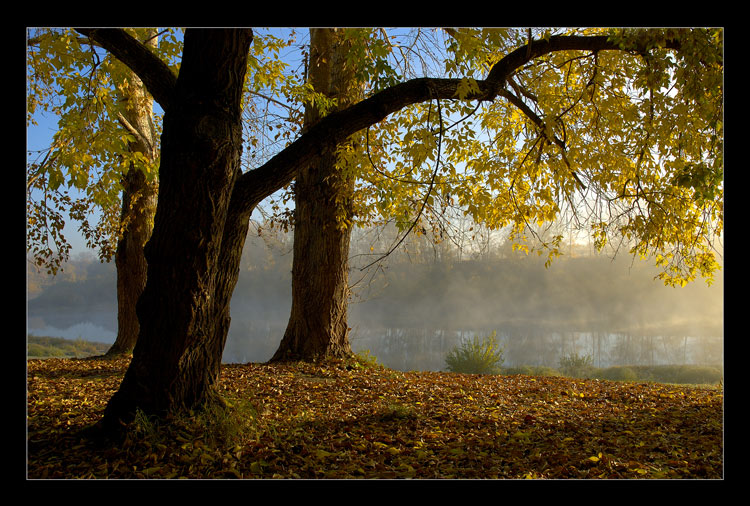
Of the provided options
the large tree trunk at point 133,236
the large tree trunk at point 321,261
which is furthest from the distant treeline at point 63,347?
the large tree trunk at point 321,261

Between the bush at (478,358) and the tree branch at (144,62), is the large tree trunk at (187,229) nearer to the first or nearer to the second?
the tree branch at (144,62)

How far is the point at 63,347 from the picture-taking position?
9594mm

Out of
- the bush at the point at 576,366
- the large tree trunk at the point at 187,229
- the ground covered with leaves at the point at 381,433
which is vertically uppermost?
the large tree trunk at the point at 187,229

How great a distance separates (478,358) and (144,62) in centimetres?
757

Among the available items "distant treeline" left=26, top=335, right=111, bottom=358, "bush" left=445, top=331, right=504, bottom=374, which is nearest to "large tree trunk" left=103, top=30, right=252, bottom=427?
"bush" left=445, top=331, right=504, bottom=374

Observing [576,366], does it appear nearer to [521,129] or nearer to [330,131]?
[521,129]

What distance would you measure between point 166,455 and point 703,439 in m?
3.41

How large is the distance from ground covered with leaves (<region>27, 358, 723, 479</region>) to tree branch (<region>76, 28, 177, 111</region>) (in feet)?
6.87

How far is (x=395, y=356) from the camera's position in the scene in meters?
17.3

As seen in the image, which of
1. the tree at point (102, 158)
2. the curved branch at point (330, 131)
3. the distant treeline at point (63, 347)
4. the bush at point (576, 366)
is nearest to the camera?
the curved branch at point (330, 131)

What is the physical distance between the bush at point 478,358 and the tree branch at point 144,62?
725cm

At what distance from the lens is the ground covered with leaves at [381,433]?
2574 mm

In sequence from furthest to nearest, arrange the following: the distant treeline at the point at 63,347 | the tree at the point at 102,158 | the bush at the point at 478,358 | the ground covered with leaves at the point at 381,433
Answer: the bush at the point at 478,358, the distant treeline at the point at 63,347, the tree at the point at 102,158, the ground covered with leaves at the point at 381,433
